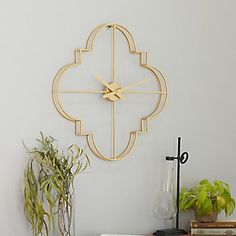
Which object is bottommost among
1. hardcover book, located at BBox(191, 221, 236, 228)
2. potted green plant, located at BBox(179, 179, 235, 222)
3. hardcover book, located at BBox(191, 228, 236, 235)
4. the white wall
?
hardcover book, located at BBox(191, 228, 236, 235)

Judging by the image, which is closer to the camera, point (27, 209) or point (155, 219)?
point (27, 209)

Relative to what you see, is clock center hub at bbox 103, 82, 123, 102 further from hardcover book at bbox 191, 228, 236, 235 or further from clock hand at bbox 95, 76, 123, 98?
hardcover book at bbox 191, 228, 236, 235

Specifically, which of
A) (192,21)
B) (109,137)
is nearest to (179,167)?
(109,137)

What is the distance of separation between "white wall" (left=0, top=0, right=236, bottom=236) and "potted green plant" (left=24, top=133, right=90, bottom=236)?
4cm

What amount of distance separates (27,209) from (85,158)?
12.9 inches

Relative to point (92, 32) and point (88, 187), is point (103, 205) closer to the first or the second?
point (88, 187)

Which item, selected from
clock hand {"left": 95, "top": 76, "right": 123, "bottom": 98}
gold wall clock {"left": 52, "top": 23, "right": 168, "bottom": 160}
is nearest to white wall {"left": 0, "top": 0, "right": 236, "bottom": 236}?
gold wall clock {"left": 52, "top": 23, "right": 168, "bottom": 160}

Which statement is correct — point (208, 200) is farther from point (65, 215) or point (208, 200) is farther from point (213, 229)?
point (65, 215)

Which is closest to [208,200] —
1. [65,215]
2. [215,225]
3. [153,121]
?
[215,225]

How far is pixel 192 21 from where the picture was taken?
2.97 m

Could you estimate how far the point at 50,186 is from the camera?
2.67 m

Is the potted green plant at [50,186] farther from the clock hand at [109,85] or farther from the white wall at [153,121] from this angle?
the clock hand at [109,85]

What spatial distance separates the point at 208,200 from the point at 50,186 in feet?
2.22

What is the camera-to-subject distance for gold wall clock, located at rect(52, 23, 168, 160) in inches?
110
